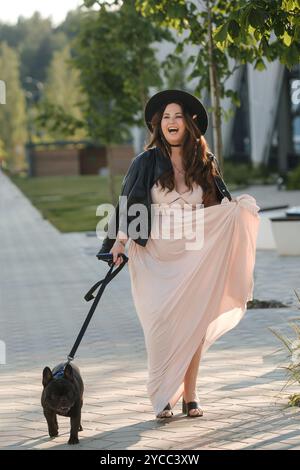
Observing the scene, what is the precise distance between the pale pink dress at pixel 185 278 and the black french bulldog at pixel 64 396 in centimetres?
65

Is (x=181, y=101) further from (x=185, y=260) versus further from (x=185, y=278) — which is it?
(x=185, y=278)

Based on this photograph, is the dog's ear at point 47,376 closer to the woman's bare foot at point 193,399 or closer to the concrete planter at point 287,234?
the woman's bare foot at point 193,399

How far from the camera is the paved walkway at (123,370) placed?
20.7 feet

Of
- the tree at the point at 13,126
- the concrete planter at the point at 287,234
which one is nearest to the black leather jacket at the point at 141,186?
the concrete planter at the point at 287,234

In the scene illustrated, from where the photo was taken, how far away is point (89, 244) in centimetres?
2056

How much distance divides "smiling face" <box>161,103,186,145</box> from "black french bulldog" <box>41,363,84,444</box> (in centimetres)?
147

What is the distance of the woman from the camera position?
682 cm

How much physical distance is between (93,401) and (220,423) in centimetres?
122

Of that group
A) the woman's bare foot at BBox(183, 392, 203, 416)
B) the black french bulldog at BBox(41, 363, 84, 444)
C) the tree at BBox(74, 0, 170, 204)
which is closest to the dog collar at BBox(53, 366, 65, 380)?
the black french bulldog at BBox(41, 363, 84, 444)

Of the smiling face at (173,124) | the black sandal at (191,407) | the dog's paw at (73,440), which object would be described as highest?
the smiling face at (173,124)

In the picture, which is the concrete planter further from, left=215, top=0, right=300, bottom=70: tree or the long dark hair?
the long dark hair

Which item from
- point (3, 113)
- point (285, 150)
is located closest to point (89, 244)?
point (285, 150)

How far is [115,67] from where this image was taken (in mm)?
21828

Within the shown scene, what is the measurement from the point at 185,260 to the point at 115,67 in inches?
600
